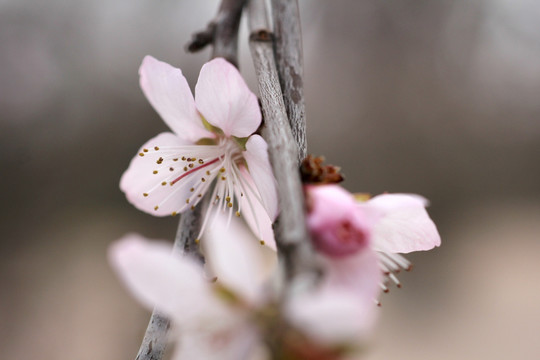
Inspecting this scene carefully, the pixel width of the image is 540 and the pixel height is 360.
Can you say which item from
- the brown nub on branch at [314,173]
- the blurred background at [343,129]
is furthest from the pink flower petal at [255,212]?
the blurred background at [343,129]

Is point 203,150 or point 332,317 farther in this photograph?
point 203,150

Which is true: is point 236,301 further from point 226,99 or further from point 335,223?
point 226,99

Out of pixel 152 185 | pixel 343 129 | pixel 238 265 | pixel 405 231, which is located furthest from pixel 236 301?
pixel 343 129

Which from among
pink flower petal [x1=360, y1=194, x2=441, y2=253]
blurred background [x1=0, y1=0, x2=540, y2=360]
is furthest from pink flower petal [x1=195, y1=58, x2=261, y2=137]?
blurred background [x1=0, y1=0, x2=540, y2=360]

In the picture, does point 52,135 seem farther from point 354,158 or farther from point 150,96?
point 150,96

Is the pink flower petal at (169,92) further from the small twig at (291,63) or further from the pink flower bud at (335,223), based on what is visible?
the pink flower bud at (335,223)

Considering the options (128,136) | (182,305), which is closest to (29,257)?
(128,136)
